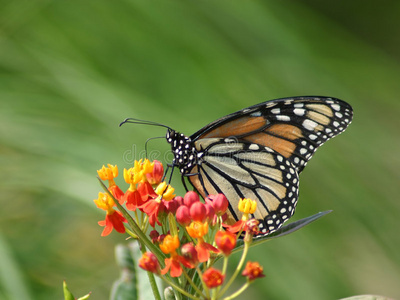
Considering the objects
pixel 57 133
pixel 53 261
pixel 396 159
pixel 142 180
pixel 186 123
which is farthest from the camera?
pixel 396 159

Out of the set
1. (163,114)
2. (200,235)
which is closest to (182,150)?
(200,235)

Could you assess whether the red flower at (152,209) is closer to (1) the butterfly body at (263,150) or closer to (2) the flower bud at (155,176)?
(2) the flower bud at (155,176)

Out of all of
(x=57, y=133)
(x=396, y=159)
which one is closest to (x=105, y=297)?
Result: (x=57, y=133)

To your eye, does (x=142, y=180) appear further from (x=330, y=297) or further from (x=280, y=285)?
(x=330, y=297)

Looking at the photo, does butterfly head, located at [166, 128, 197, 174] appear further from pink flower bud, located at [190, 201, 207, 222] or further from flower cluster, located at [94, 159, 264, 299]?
pink flower bud, located at [190, 201, 207, 222]

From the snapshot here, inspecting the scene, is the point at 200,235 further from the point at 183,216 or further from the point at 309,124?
the point at 309,124

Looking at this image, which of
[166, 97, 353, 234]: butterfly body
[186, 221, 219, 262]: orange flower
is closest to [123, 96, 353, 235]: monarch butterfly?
[166, 97, 353, 234]: butterfly body
